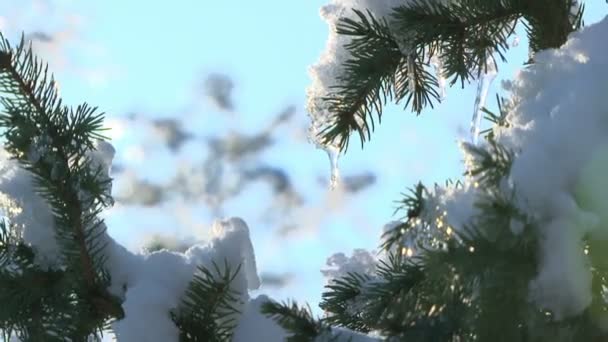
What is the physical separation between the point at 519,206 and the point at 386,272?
83cm

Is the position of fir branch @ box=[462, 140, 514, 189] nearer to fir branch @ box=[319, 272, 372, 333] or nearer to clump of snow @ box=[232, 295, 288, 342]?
clump of snow @ box=[232, 295, 288, 342]

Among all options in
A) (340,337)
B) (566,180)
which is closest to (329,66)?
(340,337)

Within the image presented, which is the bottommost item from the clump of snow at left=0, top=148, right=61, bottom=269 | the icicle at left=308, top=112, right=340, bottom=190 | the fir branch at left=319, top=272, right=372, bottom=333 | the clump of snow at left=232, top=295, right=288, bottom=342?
the clump of snow at left=232, top=295, right=288, bottom=342

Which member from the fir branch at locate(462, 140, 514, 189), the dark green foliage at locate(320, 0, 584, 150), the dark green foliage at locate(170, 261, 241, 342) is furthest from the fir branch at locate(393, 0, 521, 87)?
the fir branch at locate(462, 140, 514, 189)

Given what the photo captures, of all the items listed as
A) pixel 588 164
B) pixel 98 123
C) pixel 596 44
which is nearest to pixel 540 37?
pixel 596 44

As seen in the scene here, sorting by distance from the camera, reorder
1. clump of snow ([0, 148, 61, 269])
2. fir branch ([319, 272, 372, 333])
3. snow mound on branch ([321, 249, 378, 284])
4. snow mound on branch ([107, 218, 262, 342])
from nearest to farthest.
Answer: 1. snow mound on branch ([107, 218, 262, 342])
2. clump of snow ([0, 148, 61, 269])
3. fir branch ([319, 272, 372, 333])
4. snow mound on branch ([321, 249, 378, 284])

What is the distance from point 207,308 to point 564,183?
0.84 meters

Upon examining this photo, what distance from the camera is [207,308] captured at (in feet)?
5.55

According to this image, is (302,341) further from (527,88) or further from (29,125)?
Answer: (29,125)

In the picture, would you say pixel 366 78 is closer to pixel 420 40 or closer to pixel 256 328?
pixel 420 40

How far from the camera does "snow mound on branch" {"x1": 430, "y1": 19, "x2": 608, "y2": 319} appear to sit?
1.15m

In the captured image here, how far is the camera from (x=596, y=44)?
1.50 m

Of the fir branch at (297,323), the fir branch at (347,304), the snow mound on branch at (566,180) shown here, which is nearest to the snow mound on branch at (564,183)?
the snow mound on branch at (566,180)

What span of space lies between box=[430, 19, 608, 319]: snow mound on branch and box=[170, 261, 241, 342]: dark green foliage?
633mm
